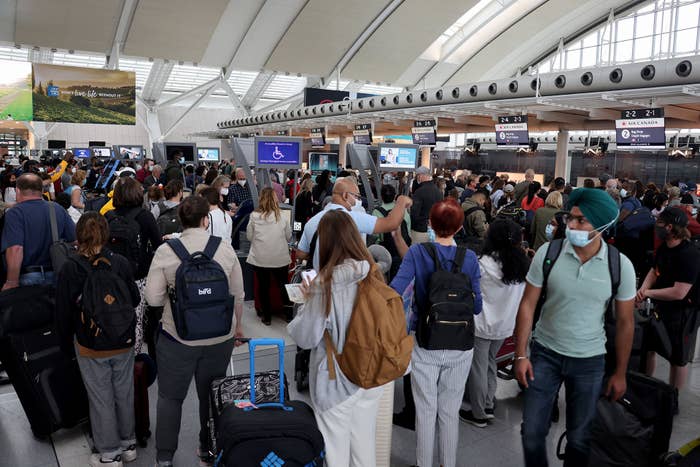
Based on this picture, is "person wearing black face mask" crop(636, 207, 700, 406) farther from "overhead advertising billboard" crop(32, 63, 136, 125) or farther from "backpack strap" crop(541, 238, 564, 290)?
"overhead advertising billboard" crop(32, 63, 136, 125)

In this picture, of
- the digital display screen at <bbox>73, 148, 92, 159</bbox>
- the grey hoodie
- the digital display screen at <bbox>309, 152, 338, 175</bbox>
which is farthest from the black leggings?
the digital display screen at <bbox>73, 148, 92, 159</bbox>

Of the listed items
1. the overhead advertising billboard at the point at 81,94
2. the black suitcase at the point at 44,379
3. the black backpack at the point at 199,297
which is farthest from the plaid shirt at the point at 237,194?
the overhead advertising billboard at the point at 81,94

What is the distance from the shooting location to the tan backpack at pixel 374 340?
2.10 meters

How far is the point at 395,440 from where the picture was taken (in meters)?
3.33

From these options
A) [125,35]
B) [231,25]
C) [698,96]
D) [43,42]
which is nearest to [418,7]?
[231,25]

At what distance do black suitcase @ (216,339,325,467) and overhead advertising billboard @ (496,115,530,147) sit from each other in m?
11.6

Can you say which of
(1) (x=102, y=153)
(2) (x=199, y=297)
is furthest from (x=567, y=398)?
(1) (x=102, y=153)

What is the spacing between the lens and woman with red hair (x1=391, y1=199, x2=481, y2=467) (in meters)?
2.75

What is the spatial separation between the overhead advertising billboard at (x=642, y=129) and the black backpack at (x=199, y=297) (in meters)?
9.96

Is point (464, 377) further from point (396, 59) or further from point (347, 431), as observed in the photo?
point (396, 59)

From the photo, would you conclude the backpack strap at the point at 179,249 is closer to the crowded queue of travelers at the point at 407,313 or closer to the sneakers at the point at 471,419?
the crowded queue of travelers at the point at 407,313

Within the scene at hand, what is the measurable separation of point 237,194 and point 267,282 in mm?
3356

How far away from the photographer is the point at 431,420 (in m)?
2.80

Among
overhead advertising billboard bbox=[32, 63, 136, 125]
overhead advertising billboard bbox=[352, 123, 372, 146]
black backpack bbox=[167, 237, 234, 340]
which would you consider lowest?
black backpack bbox=[167, 237, 234, 340]
